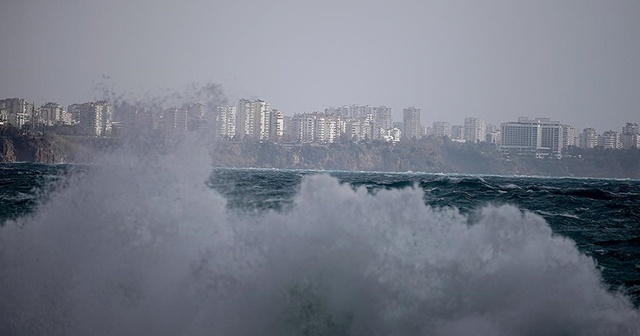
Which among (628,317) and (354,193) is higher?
(354,193)

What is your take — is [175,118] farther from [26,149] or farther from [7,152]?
[7,152]

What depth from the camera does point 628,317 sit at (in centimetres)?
1239

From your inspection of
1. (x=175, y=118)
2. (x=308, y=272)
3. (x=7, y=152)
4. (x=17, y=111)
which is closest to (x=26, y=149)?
(x=7, y=152)

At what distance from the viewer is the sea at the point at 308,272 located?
12695mm

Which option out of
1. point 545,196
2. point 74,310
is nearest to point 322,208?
point 74,310

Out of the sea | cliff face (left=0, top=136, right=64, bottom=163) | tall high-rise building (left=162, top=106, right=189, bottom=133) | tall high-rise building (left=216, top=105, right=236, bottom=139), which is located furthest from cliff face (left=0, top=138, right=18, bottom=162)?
the sea

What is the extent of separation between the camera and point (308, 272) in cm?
1338

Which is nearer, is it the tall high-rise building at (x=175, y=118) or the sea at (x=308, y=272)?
the sea at (x=308, y=272)

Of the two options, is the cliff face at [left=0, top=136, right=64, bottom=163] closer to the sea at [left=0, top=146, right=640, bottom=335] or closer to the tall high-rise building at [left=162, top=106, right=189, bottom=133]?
the tall high-rise building at [left=162, top=106, right=189, bottom=133]

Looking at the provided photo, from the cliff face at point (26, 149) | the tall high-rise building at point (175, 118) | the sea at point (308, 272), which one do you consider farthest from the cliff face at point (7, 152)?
the sea at point (308, 272)

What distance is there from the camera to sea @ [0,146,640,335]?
12695 mm

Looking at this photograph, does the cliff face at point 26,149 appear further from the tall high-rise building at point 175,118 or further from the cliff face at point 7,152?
the tall high-rise building at point 175,118

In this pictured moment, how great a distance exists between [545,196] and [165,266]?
31.6 metres

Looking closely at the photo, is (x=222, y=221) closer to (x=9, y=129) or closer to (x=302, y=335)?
(x=302, y=335)
